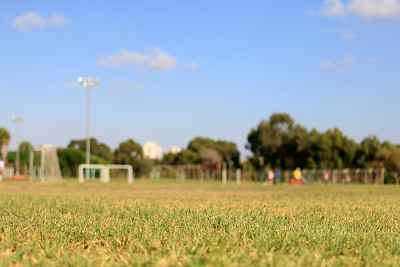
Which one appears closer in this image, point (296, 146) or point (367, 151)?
point (367, 151)

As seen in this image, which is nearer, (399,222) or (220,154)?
(399,222)

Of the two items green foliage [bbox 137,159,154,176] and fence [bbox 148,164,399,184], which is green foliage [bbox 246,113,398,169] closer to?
fence [bbox 148,164,399,184]

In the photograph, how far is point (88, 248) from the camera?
4.40 metres

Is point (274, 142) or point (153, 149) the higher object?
point (153, 149)

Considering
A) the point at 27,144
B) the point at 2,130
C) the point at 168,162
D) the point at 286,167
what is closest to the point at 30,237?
the point at 2,130

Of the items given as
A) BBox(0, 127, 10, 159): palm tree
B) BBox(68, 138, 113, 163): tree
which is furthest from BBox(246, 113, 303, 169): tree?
BBox(0, 127, 10, 159): palm tree

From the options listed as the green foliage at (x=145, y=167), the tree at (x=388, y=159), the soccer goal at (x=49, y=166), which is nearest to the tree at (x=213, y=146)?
the green foliage at (x=145, y=167)

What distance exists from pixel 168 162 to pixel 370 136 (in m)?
38.1

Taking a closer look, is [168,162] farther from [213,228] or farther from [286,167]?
[213,228]

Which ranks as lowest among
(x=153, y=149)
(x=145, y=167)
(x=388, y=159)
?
(x=145, y=167)

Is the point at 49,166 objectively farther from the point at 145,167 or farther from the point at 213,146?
the point at 213,146

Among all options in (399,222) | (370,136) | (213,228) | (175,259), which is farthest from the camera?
(370,136)

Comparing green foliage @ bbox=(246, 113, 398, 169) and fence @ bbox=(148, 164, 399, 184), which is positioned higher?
green foliage @ bbox=(246, 113, 398, 169)

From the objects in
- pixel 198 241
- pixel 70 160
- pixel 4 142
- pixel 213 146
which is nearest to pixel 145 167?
pixel 70 160
